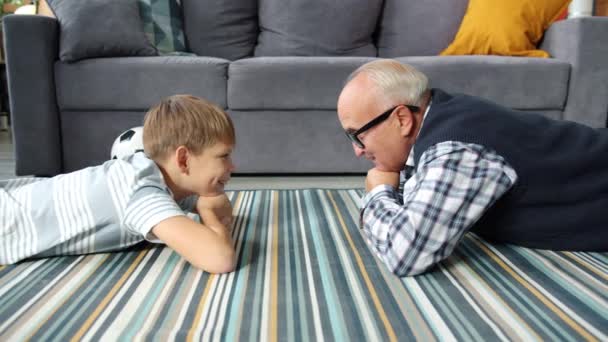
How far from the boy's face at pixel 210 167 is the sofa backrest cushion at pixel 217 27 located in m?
1.74

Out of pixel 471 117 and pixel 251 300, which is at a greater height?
pixel 471 117

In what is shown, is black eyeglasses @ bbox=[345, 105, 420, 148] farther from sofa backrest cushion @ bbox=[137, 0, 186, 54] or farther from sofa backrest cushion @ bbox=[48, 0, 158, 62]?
sofa backrest cushion @ bbox=[137, 0, 186, 54]

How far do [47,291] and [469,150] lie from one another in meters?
0.92

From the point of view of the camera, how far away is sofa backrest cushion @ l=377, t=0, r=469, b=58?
2721 mm

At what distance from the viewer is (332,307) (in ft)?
2.89

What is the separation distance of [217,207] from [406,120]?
0.60 meters

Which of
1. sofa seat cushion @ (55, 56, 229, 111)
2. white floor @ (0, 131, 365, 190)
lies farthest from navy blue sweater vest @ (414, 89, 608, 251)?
sofa seat cushion @ (55, 56, 229, 111)

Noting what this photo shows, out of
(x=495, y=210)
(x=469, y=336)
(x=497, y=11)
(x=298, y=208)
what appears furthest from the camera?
(x=497, y=11)

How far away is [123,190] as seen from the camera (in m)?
1.11

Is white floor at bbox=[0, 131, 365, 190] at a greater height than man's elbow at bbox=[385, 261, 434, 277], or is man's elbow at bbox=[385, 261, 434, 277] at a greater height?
man's elbow at bbox=[385, 261, 434, 277]

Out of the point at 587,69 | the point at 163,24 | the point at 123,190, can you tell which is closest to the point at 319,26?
the point at 163,24

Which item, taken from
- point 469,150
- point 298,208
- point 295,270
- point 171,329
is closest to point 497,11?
point 298,208

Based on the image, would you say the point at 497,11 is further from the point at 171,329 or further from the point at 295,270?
the point at 171,329

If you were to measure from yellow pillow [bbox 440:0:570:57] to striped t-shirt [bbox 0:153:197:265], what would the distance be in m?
2.00
